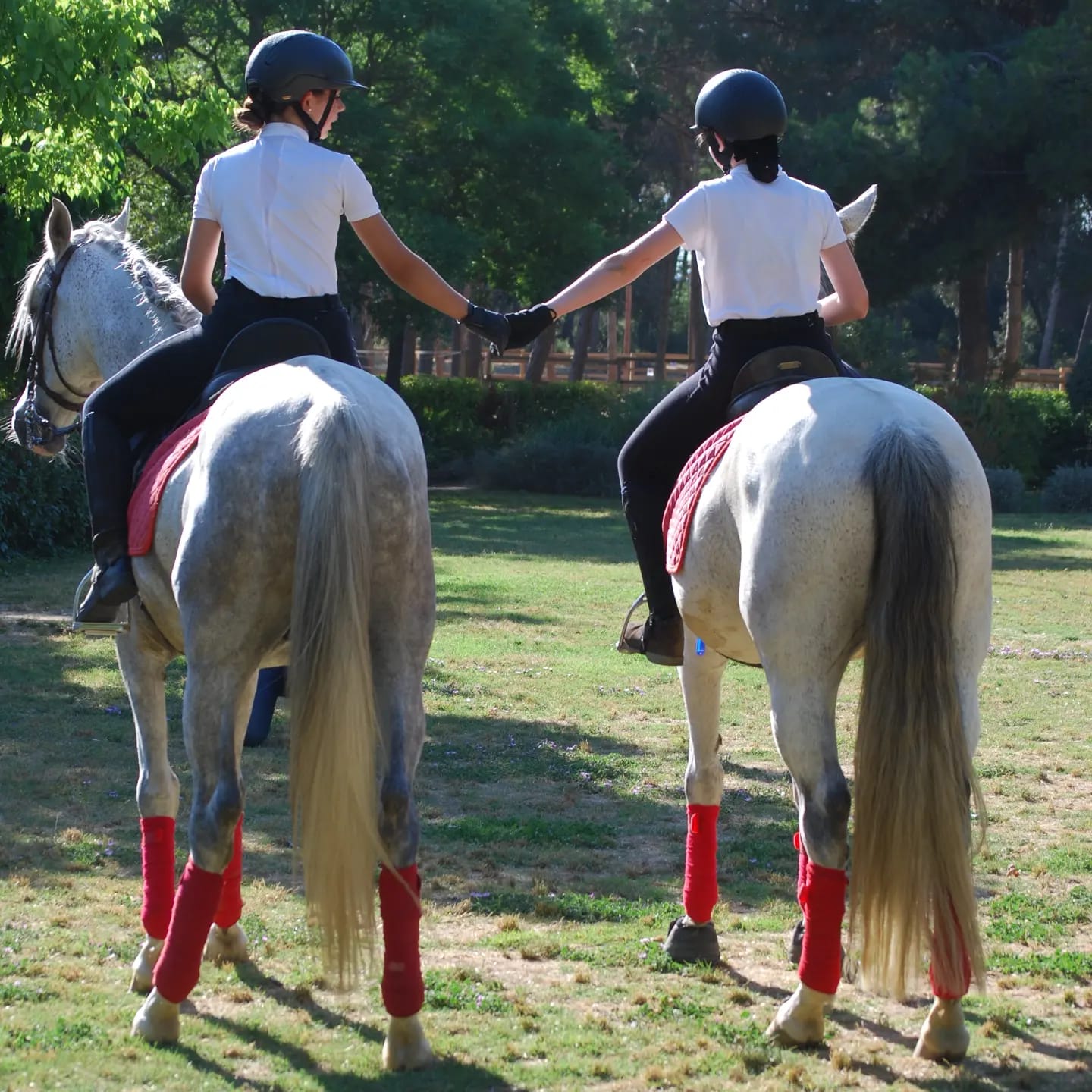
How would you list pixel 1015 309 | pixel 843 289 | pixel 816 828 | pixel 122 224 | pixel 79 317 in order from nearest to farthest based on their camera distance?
pixel 816 828 → pixel 843 289 → pixel 79 317 → pixel 122 224 → pixel 1015 309

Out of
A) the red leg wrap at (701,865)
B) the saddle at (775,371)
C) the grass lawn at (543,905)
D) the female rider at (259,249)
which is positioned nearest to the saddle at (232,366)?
the female rider at (259,249)

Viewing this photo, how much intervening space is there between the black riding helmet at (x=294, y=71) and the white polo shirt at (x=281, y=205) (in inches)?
3.6

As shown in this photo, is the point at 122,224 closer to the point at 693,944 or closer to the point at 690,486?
the point at 690,486

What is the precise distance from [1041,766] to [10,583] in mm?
11999

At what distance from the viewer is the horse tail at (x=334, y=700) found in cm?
403

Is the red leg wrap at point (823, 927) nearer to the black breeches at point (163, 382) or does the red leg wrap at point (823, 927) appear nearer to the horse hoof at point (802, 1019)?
the horse hoof at point (802, 1019)

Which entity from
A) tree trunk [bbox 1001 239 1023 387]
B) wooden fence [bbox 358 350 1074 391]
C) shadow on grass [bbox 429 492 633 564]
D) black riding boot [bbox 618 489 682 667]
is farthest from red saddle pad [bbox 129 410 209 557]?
tree trunk [bbox 1001 239 1023 387]

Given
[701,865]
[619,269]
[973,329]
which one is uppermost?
[973,329]

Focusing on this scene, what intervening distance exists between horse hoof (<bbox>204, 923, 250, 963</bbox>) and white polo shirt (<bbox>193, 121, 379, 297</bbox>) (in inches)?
89.0

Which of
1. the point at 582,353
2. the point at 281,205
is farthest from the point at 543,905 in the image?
the point at 582,353

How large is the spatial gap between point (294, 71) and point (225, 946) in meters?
3.06

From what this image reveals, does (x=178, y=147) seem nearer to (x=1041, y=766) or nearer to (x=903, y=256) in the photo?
(x=1041, y=766)

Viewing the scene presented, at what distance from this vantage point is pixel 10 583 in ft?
54.5

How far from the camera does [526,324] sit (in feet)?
18.5
